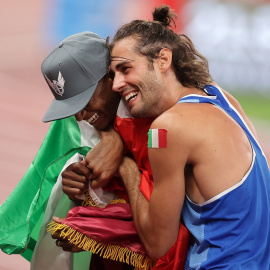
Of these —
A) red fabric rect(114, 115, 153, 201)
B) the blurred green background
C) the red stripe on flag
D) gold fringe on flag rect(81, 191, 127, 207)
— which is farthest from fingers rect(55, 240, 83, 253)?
the blurred green background

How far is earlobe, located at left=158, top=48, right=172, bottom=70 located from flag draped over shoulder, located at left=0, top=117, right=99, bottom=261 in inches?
21.4

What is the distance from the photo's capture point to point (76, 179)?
281 centimetres

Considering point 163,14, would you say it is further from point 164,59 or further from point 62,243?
point 62,243

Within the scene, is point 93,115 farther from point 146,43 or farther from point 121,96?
point 146,43

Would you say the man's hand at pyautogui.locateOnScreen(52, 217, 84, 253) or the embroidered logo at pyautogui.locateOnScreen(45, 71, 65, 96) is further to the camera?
the embroidered logo at pyautogui.locateOnScreen(45, 71, 65, 96)

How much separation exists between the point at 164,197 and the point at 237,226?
0.96 feet

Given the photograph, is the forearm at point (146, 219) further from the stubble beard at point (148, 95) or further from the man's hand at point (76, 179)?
the stubble beard at point (148, 95)

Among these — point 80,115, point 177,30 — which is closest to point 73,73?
point 80,115

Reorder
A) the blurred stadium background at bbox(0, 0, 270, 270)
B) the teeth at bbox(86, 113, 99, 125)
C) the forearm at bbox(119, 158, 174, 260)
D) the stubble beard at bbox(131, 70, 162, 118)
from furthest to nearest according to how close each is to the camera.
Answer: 1. the blurred stadium background at bbox(0, 0, 270, 270)
2. the teeth at bbox(86, 113, 99, 125)
3. the stubble beard at bbox(131, 70, 162, 118)
4. the forearm at bbox(119, 158, 174, 260)

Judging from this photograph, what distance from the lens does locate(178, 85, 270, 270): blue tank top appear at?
2.33 m

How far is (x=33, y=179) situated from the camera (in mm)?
3088

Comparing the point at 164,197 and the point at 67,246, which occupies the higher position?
the point at 164,197

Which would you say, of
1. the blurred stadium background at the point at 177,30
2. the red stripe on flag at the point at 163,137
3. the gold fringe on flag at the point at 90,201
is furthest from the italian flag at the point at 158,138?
the blurred stadium background at the point at 177,30

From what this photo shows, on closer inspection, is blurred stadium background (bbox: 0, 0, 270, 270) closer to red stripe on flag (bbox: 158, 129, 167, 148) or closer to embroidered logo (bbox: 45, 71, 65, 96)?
embroidered logo (bbox: 45, 71, 65, 96)
